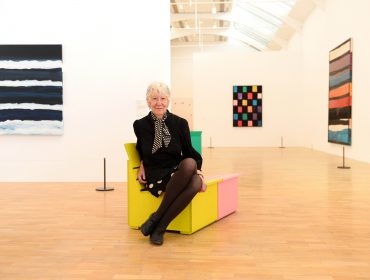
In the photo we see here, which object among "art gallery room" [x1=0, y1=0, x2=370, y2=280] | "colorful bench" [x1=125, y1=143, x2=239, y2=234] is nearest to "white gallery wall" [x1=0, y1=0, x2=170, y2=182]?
"art gallery room" [x1=0, y1=0, x2=370, y2=280]

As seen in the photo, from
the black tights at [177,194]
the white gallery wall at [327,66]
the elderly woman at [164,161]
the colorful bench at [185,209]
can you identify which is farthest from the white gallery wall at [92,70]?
the white gallery wall at [327,66]

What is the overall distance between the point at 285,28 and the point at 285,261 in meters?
18.5

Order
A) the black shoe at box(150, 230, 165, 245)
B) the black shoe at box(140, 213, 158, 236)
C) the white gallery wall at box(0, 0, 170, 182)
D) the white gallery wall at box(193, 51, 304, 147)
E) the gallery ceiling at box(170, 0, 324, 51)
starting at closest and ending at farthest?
the black shoe at box(150, 230, 165, 245) → the black shoe at box(140, 213, 158, 236) → the white gallery wall at box(0, 0, 170, 182) → the gallery ceiling at box(170, 0, 324, 51) → the white gallery wall at box(193, 51, 304, 147)

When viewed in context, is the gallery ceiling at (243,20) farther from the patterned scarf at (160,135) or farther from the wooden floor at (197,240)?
the patterned scarf at (160,135)

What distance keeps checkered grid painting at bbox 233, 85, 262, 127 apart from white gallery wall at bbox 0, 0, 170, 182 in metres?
11.3

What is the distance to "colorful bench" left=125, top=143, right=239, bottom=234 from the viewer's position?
13.1 feet

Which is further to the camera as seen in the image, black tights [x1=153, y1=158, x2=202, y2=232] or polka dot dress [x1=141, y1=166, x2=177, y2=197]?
polka dot dress [x1=141, y1=166, x2=177, y2=197]

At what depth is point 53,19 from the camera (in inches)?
289

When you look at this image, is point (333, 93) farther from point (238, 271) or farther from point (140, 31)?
point (238, 271)

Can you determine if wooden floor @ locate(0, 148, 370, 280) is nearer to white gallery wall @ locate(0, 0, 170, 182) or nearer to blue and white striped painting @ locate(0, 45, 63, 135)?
white gallery wall @ locate(0, 0, 170, 182)

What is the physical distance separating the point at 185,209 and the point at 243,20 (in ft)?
60.5

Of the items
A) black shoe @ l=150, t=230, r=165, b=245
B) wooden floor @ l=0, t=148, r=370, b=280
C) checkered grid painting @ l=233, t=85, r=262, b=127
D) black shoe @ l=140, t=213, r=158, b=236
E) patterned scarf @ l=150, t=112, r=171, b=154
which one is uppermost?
checkered grid painting @ l=233, t=85, r=262, b=127

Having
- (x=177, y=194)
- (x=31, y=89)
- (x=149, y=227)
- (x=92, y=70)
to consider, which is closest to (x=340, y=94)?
(x=92, y=70)

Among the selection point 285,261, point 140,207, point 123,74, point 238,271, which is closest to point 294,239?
point 285,261
